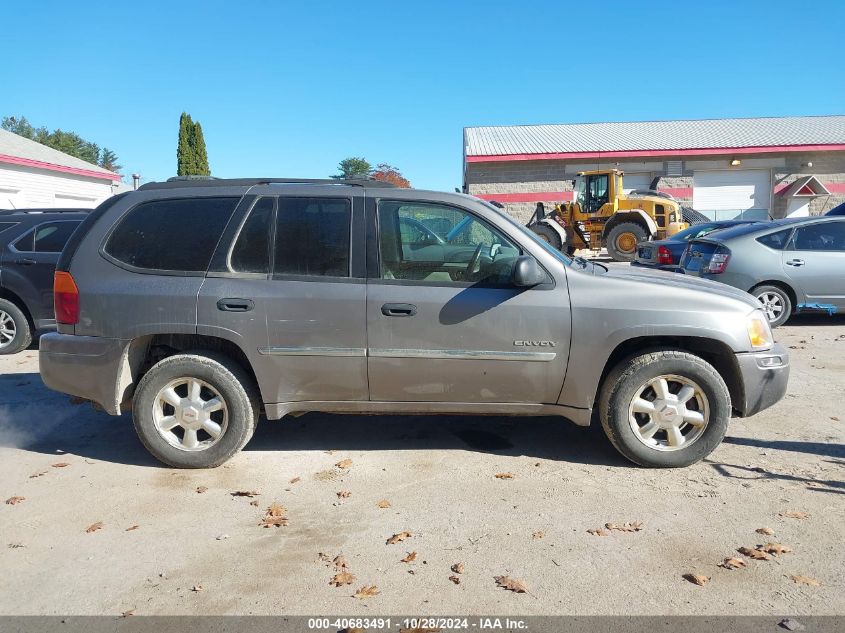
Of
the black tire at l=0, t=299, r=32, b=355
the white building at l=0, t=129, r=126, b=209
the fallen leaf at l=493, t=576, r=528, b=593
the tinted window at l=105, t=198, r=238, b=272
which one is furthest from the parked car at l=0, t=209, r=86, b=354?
the white building at l=0, t=129, r=126, b=209

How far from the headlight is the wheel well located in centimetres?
17

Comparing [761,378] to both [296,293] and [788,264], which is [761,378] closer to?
[296,293]

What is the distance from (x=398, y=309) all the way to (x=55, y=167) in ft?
71.3

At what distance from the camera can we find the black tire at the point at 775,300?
902 centimetres

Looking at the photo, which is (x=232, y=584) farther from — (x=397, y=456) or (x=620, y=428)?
(x=620, y=428)

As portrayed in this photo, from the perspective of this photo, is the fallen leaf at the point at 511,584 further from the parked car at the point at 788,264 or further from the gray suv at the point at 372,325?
the parked car at the point at 788,264

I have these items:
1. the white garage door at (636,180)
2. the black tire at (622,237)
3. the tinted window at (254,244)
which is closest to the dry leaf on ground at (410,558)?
the tinted window at (254,244)

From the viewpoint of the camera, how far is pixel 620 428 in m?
4.22

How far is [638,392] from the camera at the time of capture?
13.8 ft

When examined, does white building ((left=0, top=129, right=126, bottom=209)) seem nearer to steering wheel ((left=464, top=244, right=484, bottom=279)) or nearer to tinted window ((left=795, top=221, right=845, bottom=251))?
steering wheel ((left=464, top=244, right=484, bottom=279))

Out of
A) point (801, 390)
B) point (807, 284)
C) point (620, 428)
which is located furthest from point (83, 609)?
point (807, 284)

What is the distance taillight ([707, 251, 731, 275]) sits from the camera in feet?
29.5

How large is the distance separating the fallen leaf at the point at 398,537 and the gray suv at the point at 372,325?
3.34ft

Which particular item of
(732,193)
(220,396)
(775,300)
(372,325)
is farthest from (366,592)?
(732,193)
